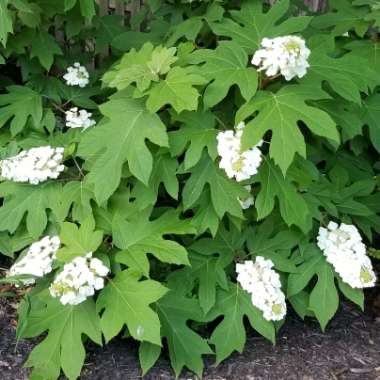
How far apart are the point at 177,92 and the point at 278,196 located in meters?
0.65

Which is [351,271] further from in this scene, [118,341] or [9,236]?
[9,236]

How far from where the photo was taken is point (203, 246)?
313 cm

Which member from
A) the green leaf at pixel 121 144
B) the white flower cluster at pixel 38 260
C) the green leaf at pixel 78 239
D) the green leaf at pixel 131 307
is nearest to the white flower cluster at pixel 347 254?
the green leaf at pixel 131 307


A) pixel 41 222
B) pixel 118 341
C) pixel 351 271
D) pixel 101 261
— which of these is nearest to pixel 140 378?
pixel 118 341

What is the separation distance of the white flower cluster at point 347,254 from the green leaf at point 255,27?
0.96 meters

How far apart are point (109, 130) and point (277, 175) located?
0.76 m

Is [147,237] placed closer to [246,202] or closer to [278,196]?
[246,202]

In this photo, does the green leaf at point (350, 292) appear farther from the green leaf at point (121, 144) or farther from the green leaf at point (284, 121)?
the green leaf at point (121, 144)

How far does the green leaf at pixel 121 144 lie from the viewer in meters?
2.71

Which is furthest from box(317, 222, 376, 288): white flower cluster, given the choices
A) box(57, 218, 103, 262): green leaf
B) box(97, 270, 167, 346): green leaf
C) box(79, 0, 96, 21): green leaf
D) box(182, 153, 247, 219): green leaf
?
box(79, 0, 96, 21): green leaf

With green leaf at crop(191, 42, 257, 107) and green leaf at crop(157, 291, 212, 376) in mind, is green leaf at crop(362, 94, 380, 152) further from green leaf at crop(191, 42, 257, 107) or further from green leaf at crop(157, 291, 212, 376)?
green leaf at crop(157, 291, 212, 376)

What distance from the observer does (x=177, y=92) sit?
2.71m

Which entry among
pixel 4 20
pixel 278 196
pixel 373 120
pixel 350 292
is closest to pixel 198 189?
pixel 278 196

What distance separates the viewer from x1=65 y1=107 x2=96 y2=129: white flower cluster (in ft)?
11.5
